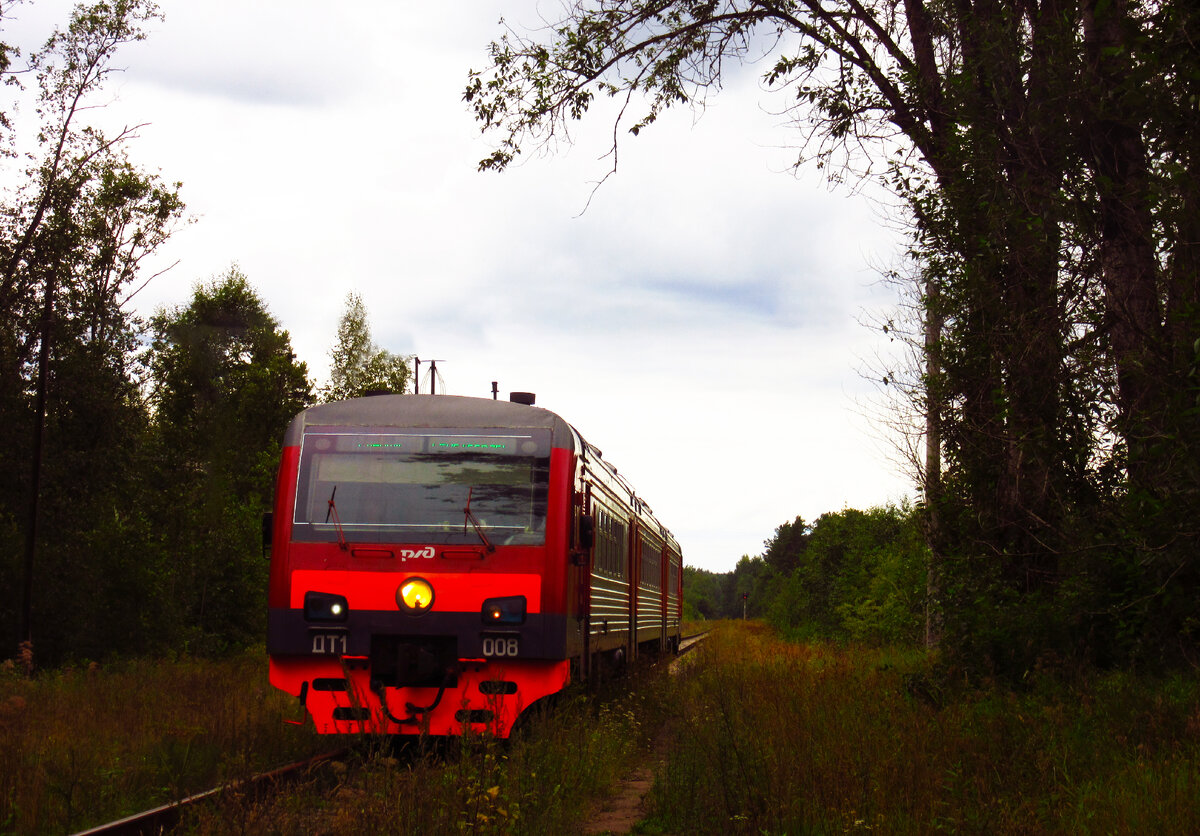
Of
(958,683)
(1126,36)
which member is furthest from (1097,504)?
(1126,36)

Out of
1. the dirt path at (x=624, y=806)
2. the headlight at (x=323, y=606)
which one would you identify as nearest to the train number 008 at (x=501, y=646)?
the headlight at (x=323, y=606)

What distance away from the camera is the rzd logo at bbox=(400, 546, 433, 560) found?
945 cm

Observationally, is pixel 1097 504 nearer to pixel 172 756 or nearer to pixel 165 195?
pixel 172 756

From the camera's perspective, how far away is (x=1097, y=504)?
1063 centimetres

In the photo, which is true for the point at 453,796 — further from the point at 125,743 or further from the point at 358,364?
the point at 358,364

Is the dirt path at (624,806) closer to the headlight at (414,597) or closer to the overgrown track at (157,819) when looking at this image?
the overgrown track at (157,819)

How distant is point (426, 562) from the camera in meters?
9.45

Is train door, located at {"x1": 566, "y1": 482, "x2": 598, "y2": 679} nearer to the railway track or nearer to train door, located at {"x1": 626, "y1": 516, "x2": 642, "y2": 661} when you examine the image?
the railway track

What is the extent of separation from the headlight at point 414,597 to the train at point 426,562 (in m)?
0.01

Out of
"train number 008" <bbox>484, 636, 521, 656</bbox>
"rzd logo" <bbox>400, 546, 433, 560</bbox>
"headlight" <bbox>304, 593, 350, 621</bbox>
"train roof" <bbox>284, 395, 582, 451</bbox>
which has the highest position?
"train roof" <bbox>284, 395, 582, 451</bbox>

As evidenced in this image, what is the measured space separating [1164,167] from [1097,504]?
422cm

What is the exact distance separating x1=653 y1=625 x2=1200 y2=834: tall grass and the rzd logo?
2.58 m

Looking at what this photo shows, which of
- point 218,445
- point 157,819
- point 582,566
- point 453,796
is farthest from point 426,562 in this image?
point 218,445

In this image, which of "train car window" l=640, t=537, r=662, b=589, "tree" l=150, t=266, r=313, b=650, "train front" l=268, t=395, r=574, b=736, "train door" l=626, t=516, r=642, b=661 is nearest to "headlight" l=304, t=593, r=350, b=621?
"train front" l=268, t=395, r=574, b=736
